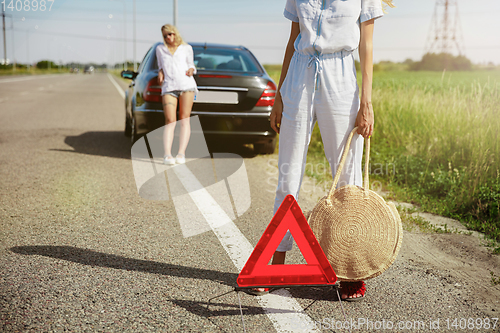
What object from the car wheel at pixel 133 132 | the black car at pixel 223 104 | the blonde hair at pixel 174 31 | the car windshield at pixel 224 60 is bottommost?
the car wheel at pixel 133 132

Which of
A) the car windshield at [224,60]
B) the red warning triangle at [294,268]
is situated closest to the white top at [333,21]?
the red warning triangle at [294,268]

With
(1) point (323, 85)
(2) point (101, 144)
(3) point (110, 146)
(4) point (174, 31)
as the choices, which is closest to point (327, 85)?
(1) point (323, 85)

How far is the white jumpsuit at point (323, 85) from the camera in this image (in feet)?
7.77

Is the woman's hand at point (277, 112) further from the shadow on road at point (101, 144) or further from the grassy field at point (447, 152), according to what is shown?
the shadow on road at point (101, 144)

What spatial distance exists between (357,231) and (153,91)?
14.7 ft

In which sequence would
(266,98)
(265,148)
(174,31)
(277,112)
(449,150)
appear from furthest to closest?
(265,148)
(266,98)
(174,31)
(449,150)
(277,112)

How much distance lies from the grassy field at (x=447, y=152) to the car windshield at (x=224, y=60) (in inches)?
66.1

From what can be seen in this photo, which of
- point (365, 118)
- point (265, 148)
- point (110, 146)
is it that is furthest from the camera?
point (110, 146)

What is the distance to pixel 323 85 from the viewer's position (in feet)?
7.92

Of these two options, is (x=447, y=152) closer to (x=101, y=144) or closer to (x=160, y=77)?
(x=160, y=77)

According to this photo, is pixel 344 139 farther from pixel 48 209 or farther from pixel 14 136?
pixel 14 136

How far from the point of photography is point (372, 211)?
2383mm

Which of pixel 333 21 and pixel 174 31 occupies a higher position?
pixel 174 31

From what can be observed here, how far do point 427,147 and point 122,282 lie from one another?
14.4 feet
